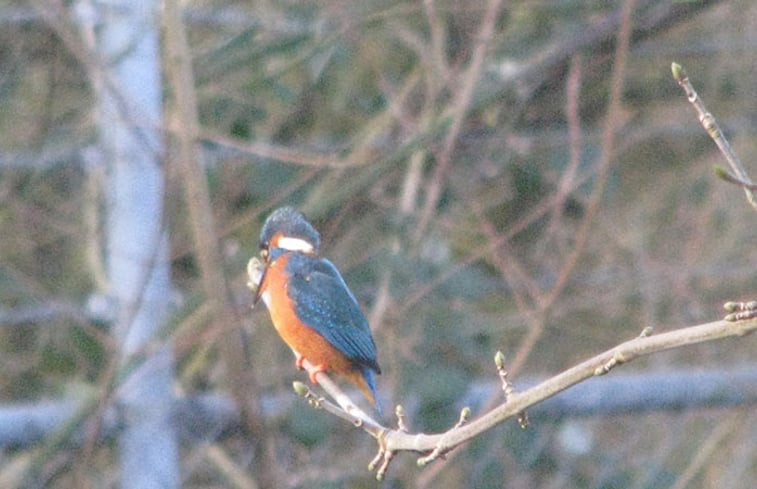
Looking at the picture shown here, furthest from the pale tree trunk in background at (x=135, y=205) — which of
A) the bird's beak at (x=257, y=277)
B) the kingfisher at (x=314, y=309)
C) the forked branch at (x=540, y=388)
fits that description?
the forked branch at (x=540, y=388)

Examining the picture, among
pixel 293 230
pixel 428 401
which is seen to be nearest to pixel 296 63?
pixel 428 401

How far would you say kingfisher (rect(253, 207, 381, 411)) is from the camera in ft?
8.80

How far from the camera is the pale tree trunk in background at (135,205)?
4.12 m

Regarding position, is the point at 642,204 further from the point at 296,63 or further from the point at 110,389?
the point at 110,389

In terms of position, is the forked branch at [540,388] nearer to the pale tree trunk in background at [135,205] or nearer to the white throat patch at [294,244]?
the white throat patch at [294,244]

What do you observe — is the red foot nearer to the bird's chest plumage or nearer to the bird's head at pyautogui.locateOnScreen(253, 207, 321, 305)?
the bird's chest plumage

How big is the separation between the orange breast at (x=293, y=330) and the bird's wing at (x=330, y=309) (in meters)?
0.02

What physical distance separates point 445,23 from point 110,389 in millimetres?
2026

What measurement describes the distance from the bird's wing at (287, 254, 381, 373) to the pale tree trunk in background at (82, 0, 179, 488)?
4.60 feet

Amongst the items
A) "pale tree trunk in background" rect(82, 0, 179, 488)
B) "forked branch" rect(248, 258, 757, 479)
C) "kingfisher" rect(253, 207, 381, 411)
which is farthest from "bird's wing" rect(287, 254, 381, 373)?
Answer: "pale tree trunk in background" rect(82, 0, 179, 488)

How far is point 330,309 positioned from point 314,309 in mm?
32

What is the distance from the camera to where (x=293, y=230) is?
2.62m

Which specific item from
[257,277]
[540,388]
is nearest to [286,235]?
[257,277]

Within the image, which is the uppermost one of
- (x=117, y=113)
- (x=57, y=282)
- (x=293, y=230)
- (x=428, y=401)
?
(x=57, y=282)
